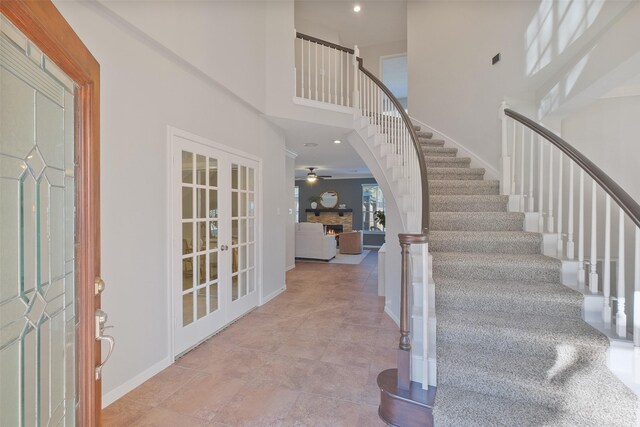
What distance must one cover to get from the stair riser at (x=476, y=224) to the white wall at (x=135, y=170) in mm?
2609

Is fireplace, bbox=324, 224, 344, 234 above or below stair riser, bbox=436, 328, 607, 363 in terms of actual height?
above

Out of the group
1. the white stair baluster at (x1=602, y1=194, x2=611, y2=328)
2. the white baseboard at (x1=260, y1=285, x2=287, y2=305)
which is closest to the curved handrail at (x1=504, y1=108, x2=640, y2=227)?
the white stair baluster at (x1=602, y1=194, x2=611, y2=328)

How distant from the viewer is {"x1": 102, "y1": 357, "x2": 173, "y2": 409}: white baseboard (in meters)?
1.99

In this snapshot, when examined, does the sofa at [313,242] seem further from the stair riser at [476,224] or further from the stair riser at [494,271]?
the stair riser at [494,271]

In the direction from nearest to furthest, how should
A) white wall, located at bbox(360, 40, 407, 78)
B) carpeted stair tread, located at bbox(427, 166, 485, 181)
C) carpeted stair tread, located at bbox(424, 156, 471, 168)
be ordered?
→ carpeted stair tread, located at bbox(427, 166, 485, 181), carpeted stair tread, located at bbox(424, 156, 471, 168), white wall, located at bbox(360, 40, 407, 78)

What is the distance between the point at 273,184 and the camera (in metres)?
4.46

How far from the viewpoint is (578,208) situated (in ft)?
10.4

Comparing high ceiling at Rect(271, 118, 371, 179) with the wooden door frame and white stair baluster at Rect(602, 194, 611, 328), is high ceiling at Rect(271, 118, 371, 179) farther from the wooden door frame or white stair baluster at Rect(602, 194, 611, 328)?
white stair baluster at Rect(602, 194, 611, 328)

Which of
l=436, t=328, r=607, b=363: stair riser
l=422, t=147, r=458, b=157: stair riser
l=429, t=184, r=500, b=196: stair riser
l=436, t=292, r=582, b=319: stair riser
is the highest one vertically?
l=422, t=147, r=458, b=157: stair riser

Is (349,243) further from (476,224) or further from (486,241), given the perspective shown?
(486,241)

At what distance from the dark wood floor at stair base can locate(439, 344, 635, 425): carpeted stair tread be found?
169mm

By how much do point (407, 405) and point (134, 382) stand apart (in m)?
1.99

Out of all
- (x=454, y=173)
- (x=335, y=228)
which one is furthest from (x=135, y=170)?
(x=335, y=228)

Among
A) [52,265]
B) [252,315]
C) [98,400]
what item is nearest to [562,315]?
[98,400]
